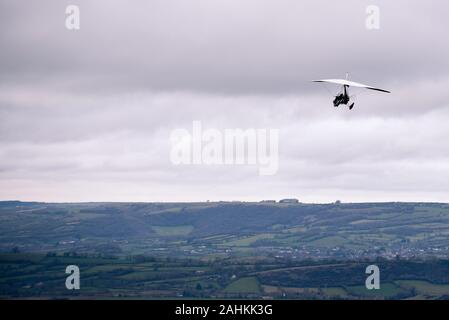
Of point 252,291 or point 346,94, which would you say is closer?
point 346,94
